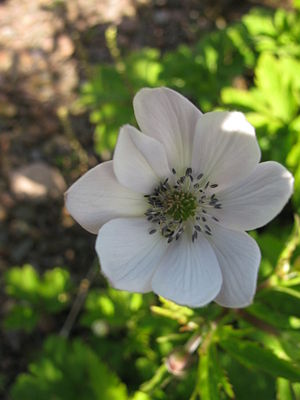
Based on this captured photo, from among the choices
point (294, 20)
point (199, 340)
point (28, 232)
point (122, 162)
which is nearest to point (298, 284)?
point (199, 340)

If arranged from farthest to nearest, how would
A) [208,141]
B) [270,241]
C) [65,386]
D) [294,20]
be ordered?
[294,20]
[65,386]
[270,241]
[208,141]

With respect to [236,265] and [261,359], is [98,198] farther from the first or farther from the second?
[261,359]

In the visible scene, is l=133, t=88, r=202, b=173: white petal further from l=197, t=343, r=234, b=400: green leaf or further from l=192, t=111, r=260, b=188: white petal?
l=197, t=343, r=234, b=400: green leaf

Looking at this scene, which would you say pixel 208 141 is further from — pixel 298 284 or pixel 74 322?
pixel 74 322

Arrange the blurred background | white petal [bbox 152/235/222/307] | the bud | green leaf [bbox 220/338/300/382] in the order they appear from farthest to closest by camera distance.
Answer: the blurred background → the bud → green leaf [bbox 220/338/300/382] → white petal [bbox 152/235/222/307]

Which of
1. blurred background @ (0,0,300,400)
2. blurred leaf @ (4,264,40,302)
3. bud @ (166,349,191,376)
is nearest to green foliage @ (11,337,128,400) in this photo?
blurred background @ (0,0,300,400)

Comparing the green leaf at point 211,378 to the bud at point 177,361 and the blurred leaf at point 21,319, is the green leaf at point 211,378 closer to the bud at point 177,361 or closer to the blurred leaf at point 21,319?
the bud at point 177,361
